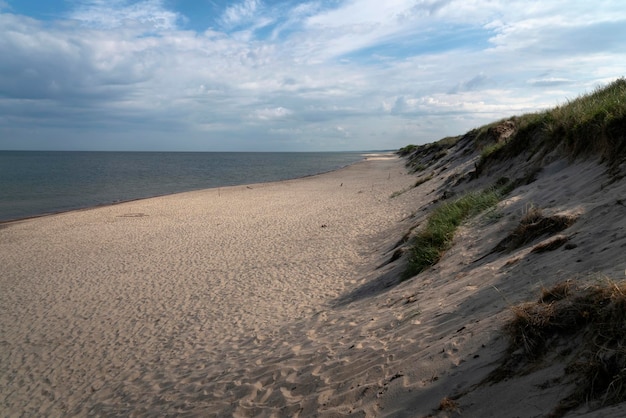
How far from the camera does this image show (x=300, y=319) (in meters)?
7.41

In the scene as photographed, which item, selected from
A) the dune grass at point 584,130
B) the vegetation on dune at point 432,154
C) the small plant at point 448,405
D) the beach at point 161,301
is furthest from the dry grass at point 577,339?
the vegetation on dune at point 432,154

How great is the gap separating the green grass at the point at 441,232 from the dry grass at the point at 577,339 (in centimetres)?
386

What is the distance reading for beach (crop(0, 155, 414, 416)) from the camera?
6074mm

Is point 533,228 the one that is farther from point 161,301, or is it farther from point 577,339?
point 161,301

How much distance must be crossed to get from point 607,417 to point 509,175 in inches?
398

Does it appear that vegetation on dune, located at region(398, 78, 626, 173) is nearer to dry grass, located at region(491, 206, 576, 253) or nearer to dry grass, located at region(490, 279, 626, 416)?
dry grass, located at region(491, 206, 576, 253)

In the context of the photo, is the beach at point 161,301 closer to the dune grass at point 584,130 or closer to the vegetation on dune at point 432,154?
the dune grass at point 584,130

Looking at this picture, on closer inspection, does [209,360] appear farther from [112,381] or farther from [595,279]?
[595,279]

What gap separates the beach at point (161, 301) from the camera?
6.07m

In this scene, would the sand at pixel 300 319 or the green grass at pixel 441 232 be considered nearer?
the sand at pixel 300 319

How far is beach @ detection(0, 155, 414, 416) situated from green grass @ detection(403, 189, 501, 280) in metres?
1.70

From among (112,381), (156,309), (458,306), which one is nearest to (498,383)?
(458,306)

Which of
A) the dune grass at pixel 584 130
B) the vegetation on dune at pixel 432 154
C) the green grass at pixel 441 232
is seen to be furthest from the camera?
the vegetation on dune at pixel 432 154

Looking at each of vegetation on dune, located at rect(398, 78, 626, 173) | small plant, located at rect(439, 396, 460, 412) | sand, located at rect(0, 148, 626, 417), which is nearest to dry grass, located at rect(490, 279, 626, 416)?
sand, located at rect(0, 148, 626, 417)
